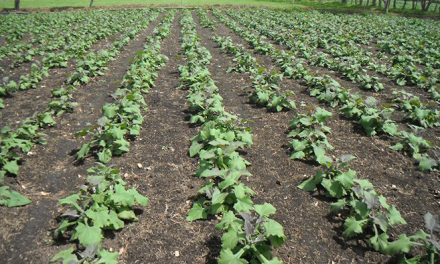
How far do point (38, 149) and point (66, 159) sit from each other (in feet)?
2.64

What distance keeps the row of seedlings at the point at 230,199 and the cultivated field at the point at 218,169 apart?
0.07ft

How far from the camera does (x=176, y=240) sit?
4.58 metres

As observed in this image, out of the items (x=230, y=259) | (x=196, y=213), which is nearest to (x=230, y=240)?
(x=230, y=259)

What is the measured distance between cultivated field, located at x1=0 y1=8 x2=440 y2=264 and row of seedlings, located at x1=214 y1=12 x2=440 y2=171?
0.14ft

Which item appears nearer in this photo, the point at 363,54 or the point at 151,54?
the point at 151,54

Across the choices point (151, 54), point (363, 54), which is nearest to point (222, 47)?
point (151, 54)

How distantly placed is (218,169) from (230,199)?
709mm

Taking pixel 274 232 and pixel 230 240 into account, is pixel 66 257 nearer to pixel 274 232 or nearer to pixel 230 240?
pixel 230 240

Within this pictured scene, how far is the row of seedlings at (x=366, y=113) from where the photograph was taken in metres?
6.66

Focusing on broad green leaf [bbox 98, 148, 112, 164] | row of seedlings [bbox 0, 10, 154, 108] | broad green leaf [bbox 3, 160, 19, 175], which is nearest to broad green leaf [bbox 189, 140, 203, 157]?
broad green leaf [bbox 98, 148, 112, 164]

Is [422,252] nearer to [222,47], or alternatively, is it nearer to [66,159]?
[66,159]

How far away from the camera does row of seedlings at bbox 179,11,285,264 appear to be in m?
3.96

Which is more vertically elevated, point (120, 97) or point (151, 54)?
point (151, 54)

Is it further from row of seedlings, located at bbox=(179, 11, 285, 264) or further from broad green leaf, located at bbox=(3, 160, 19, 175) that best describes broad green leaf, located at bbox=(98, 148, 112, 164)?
row of seedlings, located at bbox=(179, 11, 285, 264)
